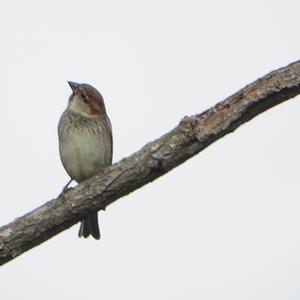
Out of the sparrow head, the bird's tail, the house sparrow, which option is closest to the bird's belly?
the house sparrow

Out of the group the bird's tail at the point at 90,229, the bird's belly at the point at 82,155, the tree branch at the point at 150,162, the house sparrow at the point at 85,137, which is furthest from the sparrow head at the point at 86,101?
the tree branch at the point at 150,162

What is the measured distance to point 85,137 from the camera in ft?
23.8

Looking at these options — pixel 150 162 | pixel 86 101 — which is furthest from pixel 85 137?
pixel 150 162

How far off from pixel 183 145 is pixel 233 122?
346 mm

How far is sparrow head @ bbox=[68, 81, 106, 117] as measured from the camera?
24.7 ft

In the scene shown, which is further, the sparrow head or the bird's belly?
the sparrow head

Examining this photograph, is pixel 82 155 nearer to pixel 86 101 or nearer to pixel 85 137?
pixel 85 137

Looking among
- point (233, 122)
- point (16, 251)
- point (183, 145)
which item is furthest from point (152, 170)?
point (16, 251)

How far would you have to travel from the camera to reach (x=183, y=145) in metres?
4.77

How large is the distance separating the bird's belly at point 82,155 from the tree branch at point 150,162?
1858 millimetres

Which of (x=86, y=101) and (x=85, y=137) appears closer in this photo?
(x=85, y=137)

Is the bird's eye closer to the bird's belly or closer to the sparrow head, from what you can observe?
the sparrow head

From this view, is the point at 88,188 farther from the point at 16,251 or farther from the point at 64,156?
the point at 64,156

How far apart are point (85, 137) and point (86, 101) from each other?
0.45 meters
